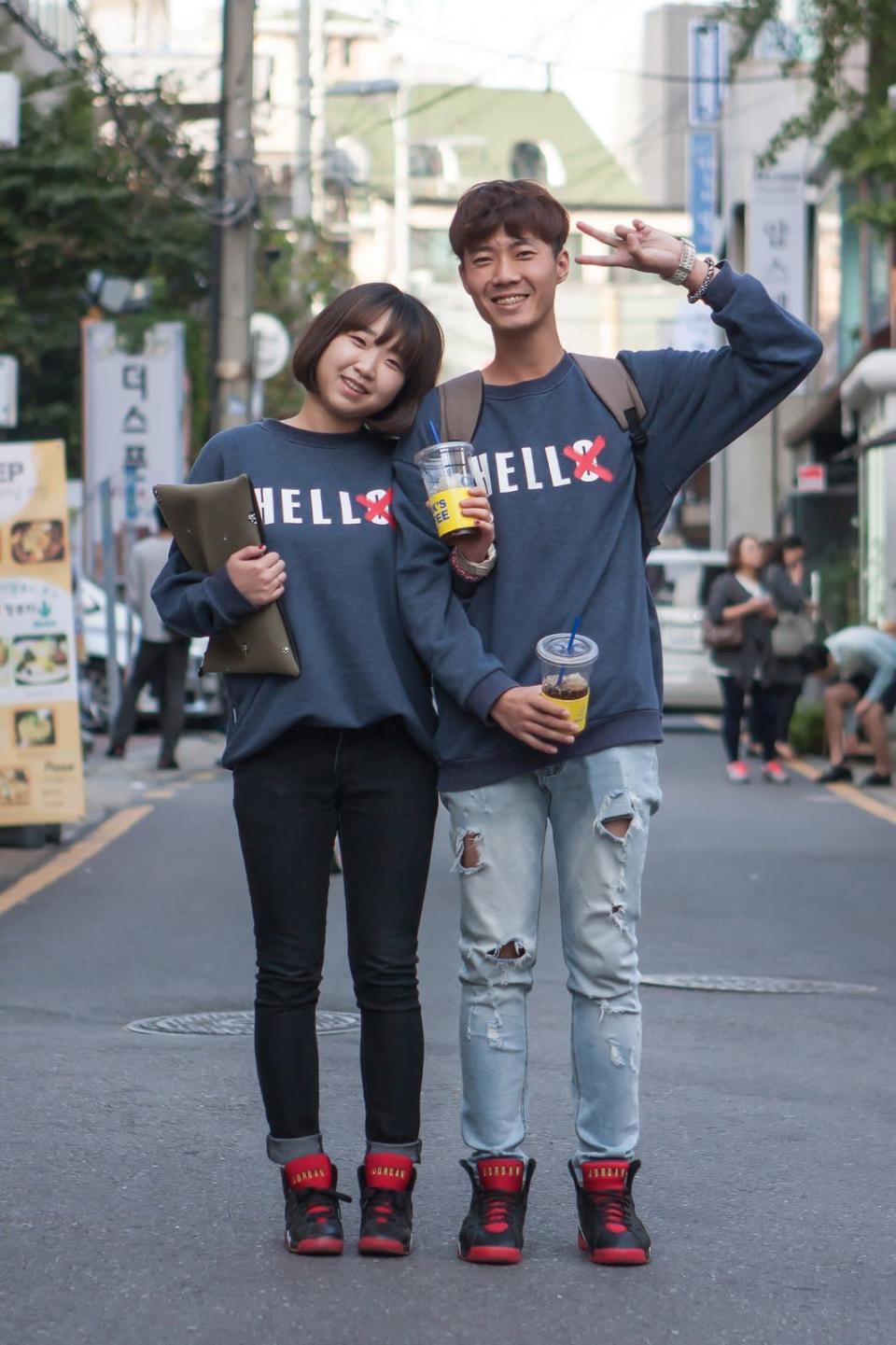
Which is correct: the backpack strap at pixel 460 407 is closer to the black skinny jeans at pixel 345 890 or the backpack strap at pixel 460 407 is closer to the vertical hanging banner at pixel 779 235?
the black skinny jeans at pixel 345 890

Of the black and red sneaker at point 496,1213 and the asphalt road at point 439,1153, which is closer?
the asphalt road at point 439,1153

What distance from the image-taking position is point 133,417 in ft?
63.4

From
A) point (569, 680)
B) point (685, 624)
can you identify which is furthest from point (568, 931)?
point (685, 624)

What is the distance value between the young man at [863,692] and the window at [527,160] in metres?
85.4

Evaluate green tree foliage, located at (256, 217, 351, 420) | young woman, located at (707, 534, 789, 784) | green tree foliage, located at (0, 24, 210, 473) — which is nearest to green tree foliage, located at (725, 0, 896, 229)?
young woman, located at (707, 534, 789, 784)

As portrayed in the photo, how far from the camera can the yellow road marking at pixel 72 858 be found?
9.36 m

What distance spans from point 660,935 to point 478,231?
4.83m

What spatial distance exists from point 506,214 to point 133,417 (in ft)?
51.5

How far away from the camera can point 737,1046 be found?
6.22 meters

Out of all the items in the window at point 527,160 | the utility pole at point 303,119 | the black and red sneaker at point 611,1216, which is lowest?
the black and red sneaker at point 611,1216

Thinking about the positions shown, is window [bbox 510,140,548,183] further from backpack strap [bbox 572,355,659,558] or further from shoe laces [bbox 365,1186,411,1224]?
shoe laces [bbox 365,1186,411,1224]

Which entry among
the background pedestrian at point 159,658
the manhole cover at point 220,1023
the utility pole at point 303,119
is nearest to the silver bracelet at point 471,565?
the manhole cover at point 220,1023

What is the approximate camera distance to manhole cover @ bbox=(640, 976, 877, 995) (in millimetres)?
7184

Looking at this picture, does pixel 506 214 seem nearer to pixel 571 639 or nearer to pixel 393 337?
pixel 393 337
